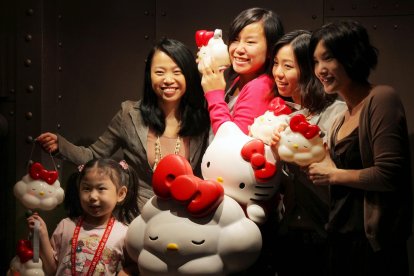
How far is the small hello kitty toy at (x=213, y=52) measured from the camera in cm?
276

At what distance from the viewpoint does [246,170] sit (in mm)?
2539

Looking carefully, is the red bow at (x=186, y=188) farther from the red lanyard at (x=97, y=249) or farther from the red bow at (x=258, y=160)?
the red lanyard at (x=97, y=249)

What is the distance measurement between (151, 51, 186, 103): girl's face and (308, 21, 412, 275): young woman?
0.70 metres

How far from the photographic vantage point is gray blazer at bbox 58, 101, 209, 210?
9.73 ft

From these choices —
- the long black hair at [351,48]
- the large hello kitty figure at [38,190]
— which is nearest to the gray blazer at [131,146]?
the large hello kitty figure at [38,190]

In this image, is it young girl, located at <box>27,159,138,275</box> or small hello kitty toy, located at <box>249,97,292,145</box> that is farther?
young girl, located at <box>27,159,138,275</box>

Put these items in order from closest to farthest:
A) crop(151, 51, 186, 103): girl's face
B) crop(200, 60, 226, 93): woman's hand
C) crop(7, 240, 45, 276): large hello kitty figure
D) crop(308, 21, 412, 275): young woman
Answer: crop(308, 21, 412, 275): young woman < crop(7, 240, 45, 276): large hello kitty figure < crop(200, 60, 226, 93): woman's hand < crop(151, 51, 186, 103): girl's face

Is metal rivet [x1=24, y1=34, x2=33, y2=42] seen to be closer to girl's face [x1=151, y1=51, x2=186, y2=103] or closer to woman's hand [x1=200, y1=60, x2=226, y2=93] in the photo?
girl's face [x1=151, y1=51, x2=186, y2=103]

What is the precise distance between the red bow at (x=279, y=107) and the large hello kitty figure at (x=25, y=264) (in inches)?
42.9

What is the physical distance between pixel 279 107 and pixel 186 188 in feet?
1.60

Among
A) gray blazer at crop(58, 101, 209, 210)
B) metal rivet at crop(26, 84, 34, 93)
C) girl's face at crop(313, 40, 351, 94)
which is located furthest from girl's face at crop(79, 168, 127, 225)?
girl's face at crop(313, 40, 351, 94)

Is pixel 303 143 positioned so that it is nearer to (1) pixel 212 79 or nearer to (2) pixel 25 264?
(1) pixel 212 79

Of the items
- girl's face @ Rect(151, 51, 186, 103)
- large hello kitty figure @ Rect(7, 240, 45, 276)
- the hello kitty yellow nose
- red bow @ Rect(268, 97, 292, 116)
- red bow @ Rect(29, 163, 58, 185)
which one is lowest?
large hello kitty figure @ Rect(7, 240, 45, 276)

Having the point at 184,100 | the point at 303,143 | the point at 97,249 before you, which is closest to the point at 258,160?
the point at 303,143
